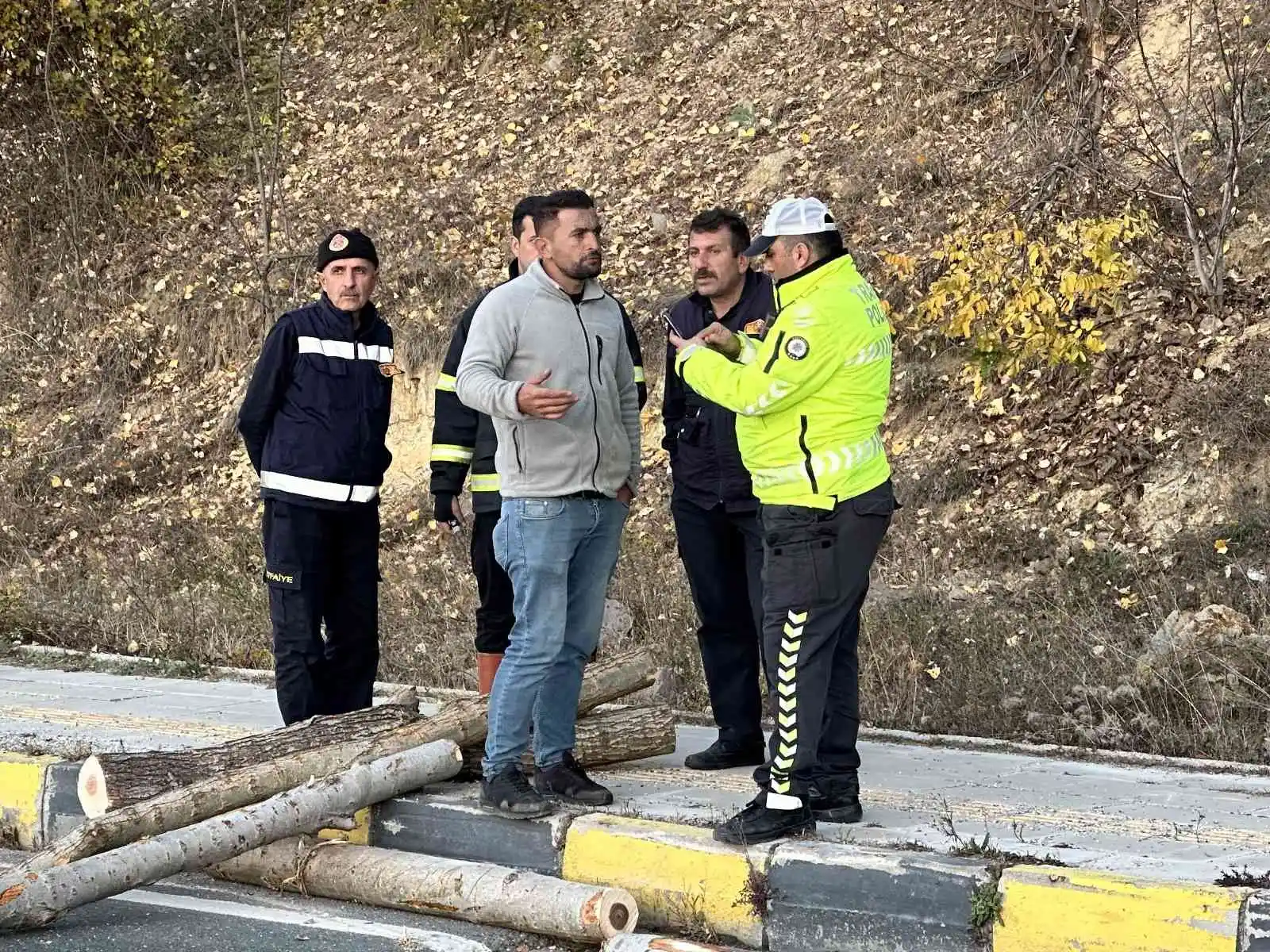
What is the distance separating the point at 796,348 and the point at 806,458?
36 centimetres

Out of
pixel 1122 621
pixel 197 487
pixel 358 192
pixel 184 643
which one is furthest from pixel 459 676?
pixel 358 192

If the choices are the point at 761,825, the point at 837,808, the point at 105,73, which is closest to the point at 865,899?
the point at 761,825

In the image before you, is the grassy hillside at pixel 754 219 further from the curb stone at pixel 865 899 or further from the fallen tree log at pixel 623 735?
the curb stone at pixel 865 899

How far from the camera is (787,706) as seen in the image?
5.38 m

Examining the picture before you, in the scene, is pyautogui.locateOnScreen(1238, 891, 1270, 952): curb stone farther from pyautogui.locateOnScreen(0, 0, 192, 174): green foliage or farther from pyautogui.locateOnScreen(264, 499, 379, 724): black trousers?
pyautogui.locateOnScreen(0, 0, 192, 174): green foliage

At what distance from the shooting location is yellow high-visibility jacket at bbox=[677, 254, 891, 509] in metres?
5.35

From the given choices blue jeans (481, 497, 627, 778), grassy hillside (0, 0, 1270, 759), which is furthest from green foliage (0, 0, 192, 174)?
blue jeans (481, 497, 627, 778)

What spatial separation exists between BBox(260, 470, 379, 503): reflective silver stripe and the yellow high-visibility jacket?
7.19 feet

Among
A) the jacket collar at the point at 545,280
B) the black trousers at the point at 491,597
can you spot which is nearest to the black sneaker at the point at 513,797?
the black trousers at the point at 491,597

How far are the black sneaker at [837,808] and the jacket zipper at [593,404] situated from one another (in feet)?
4.35

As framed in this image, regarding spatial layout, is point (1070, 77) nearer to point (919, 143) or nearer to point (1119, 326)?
point (919, 143)

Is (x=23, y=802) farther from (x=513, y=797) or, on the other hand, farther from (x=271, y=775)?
(x=513, y=797)

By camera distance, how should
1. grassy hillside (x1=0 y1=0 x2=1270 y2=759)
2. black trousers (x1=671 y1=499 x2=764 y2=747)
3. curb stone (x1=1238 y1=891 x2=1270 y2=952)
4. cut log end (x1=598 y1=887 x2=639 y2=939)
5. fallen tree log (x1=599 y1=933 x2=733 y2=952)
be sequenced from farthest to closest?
1. grassy hillside (x1=0 y1=0 x2=1270 y2=759)
2. black trousers (x1=671 y1=499 x2=764 y2=747)
3. cut log end (x1=598 y1=887 x2=639 y2=939)
4. fallen tree log (x1=599 y1=933 x2=733 y2=952)
5. curb stone (x1=1238 y1=891 x2=1270 y2=952)

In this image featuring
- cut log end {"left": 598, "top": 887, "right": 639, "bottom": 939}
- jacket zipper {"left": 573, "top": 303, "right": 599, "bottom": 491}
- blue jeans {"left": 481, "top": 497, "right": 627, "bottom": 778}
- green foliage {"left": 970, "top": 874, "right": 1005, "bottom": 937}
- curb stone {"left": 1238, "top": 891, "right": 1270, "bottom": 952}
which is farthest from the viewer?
jacket zipper {"left": 573, "top": 303, "right": 599, "bottom": 491}
